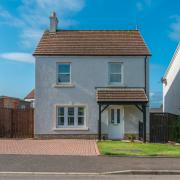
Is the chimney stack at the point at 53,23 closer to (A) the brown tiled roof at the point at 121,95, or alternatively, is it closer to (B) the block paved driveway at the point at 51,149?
(A) the brown tiled roof at the point at 121,95

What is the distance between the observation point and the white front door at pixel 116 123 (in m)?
31.0

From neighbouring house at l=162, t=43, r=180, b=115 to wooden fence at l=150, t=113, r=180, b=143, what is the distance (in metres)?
7.00

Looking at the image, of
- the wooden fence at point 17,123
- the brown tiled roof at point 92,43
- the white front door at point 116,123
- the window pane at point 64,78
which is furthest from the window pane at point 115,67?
the wooden fence at point 17,123

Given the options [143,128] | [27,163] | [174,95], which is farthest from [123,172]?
[174,95]

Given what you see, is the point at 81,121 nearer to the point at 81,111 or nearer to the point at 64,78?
the point at 81,111

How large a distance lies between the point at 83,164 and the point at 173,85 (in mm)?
23761

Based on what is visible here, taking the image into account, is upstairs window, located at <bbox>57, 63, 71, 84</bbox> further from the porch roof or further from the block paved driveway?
the block paved driveway

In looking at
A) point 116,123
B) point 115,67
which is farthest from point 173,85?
point 116,123

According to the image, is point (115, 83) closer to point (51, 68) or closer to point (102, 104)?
point (102, 104)

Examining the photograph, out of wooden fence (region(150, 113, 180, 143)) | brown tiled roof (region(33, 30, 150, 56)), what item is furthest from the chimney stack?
wooden fence (region(150, 113, 180, 143))

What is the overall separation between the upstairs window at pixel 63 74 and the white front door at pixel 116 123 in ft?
11.7

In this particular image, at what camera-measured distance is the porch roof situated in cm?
2955

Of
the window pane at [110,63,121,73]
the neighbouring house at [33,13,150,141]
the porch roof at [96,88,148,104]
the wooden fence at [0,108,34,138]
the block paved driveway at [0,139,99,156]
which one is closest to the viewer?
the block paved driveway at [0,139,99,156]

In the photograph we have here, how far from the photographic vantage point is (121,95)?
29984 millimetres
